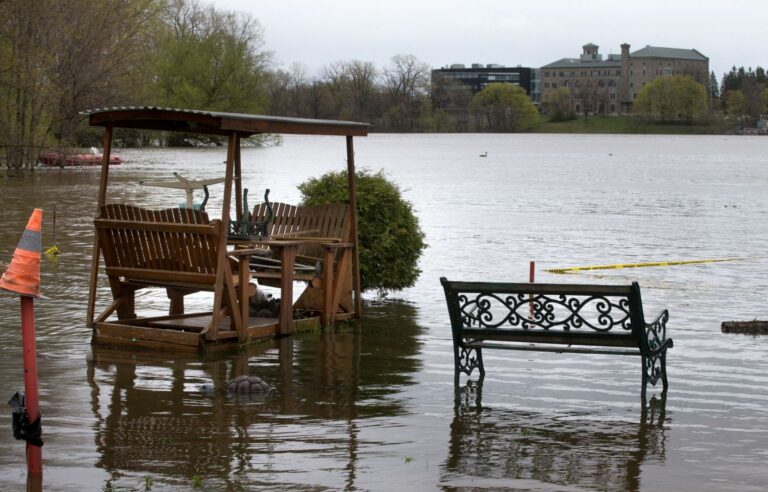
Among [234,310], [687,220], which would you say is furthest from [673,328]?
[687,220]

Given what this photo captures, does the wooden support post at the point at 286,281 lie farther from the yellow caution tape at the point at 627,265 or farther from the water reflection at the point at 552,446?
the yellow caution tape at the point at 627,265

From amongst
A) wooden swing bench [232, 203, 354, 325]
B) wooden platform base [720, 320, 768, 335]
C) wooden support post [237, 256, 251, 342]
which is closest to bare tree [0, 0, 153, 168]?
wooden swing bench [232, 203, 354, 325]

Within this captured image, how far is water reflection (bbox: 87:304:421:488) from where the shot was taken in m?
7.77

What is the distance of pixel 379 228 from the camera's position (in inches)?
610

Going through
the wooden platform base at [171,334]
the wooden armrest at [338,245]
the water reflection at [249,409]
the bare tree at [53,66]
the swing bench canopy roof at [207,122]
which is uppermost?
the bare tree at [53,66]

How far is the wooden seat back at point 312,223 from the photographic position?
14.2 meters

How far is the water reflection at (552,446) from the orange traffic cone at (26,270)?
2830 millimetres

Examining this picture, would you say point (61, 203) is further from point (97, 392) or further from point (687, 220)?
point (97, 392)

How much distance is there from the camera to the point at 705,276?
67.5 feet

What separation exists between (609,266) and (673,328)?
740 cm

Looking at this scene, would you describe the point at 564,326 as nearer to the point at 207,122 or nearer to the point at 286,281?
the point at 286,281

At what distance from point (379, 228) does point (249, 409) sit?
6.33 metres

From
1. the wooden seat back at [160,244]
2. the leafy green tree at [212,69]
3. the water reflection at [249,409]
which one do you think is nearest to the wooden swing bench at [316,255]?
the water reflection at [249,409]

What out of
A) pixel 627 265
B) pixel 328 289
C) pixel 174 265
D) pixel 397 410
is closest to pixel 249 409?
pixel 397 410
